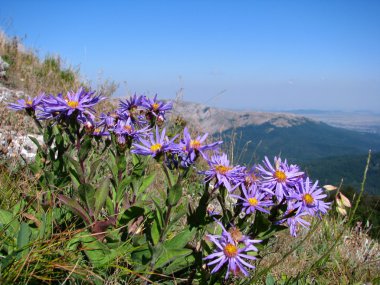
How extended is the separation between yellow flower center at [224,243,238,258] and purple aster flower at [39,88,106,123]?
1025 mm

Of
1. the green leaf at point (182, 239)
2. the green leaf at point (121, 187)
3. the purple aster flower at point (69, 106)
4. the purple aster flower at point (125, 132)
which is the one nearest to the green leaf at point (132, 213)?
the green leaf at point (121, 187)

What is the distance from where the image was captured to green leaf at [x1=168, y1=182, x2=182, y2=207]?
146 centimetres

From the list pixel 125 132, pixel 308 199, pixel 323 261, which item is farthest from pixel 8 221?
pixel 323 261

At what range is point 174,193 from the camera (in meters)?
1.47

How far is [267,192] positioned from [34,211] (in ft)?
4.36

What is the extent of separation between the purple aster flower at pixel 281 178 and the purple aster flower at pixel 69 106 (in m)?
0.98

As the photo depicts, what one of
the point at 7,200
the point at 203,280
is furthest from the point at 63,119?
the point at 203,280

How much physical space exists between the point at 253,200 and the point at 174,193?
0.37m

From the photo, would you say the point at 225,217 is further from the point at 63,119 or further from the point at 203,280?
the point at 63,119

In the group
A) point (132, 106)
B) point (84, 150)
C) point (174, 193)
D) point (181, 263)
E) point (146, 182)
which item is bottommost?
point (181, 263)

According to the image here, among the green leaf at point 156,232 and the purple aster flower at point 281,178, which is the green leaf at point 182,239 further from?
the purple aster flower at point 281,178

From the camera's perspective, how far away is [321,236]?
3242 millimetres

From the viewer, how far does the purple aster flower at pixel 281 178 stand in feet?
5.22

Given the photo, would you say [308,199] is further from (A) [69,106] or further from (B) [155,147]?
(A) [69,106]
